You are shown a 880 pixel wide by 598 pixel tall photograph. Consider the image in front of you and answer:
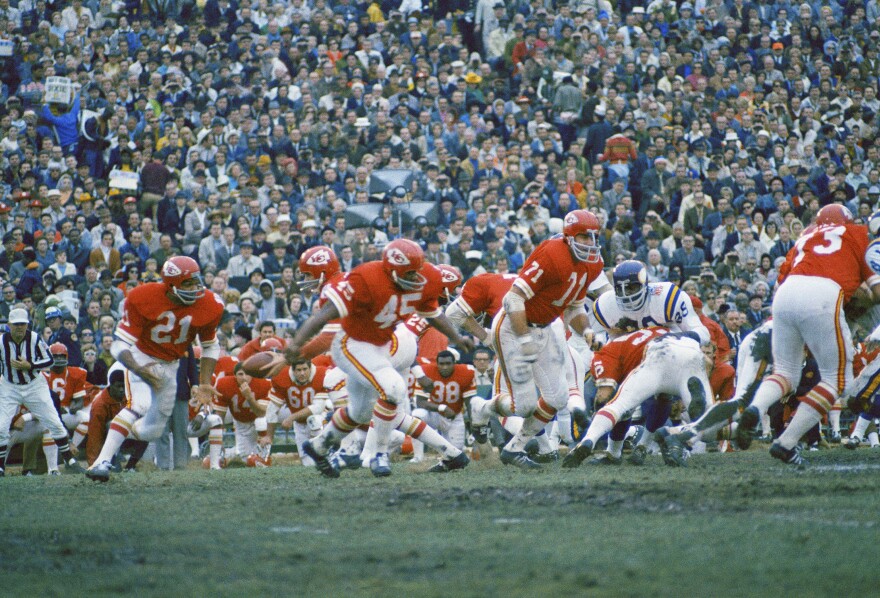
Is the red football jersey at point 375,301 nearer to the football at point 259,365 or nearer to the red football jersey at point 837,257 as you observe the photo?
the football at point 259,365

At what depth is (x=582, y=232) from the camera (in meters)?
9.22

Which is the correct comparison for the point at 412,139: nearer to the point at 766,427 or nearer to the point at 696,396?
the point at 766,427

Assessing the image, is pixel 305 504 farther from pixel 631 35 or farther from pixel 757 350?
pixel 631 35

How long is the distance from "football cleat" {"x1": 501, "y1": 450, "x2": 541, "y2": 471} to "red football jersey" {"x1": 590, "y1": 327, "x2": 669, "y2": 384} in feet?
3.90

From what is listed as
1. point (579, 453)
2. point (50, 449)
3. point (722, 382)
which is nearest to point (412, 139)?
point (722, 382)

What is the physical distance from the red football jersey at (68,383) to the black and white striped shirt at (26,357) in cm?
162

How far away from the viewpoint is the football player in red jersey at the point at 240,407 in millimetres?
13617

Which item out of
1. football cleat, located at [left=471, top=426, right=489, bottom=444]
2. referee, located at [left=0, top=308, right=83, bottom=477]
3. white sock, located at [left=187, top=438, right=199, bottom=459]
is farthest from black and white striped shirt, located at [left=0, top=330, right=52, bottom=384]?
football cleat, located at [left=471, top=426, right=489, bottom=444]

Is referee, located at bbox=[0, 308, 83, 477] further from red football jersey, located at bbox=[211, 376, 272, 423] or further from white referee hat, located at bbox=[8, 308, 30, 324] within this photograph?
red football jersey, located at bbox=[211, 376, 272, 423]

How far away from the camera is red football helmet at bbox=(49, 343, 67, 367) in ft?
47.3

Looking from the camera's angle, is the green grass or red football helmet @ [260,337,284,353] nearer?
the green grass

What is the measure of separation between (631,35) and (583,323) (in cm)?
1300

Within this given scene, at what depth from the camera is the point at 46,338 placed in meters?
15.6

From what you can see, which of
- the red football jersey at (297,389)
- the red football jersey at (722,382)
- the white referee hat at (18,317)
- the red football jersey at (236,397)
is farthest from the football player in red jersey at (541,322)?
the white referee hat at (18,317)
